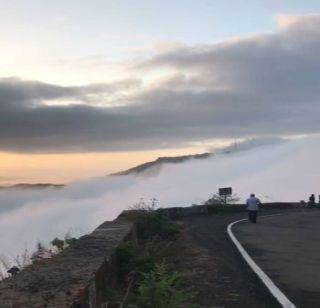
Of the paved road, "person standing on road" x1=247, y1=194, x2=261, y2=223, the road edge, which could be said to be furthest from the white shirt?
the road edge

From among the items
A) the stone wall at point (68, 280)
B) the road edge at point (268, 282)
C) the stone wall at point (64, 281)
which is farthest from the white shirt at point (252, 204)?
the stone wall at point (64, 281)

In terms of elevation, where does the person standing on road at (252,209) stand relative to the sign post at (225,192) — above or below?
below

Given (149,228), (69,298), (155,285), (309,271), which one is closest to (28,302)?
(69,298)

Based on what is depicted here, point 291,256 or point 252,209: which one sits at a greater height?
point 252,209

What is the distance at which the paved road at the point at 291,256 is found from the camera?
10.2 meters

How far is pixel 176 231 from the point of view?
2052 cm

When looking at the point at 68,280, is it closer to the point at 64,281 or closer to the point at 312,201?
the point at 64,281

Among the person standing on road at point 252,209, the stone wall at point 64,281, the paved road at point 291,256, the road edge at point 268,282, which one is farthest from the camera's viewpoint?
the person standing on road at point 252,209

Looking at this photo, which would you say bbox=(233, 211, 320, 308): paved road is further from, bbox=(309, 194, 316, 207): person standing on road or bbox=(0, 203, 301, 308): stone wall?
bbox=(309, 194, 316, 207): person standing on road

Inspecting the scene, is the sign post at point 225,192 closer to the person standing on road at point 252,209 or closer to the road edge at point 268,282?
the person standing on road at point 252,209

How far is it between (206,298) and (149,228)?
972cm

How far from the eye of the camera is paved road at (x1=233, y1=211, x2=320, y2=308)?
10.2 m

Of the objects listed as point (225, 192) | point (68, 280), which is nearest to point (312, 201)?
point (225, 192)

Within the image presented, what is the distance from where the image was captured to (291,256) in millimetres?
15141
